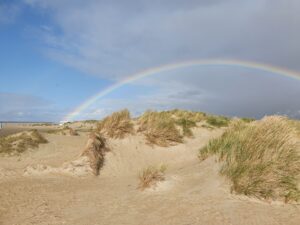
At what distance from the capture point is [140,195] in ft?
39.5

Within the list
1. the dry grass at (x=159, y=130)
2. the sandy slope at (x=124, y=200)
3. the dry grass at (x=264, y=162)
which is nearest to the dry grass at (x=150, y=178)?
the sandy slope at (x=124, y=200)

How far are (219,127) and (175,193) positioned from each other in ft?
43.2

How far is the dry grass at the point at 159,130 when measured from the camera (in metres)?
19.7

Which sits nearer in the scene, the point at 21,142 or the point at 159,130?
the point at 21,142

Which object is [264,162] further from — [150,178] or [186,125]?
[186,125]

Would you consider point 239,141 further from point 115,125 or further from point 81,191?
→ point 115,125

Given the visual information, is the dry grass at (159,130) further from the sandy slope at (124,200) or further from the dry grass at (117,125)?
the sandy slope at (124,200)

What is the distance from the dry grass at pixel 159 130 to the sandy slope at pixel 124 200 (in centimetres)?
274

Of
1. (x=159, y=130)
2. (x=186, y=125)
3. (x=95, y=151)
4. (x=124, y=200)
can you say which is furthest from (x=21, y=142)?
(x=124, y=200)

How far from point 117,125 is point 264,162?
30.7 ft

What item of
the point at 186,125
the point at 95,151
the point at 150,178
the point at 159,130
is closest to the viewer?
the point at 150,178

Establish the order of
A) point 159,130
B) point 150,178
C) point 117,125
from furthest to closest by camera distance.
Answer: point 159,130 → point 117,125 → point 150,178

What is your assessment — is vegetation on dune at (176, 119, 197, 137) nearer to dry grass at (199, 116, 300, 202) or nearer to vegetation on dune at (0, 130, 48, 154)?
vegetation on dune at (0, 130, 48, 154)

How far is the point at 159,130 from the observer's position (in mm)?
20297
